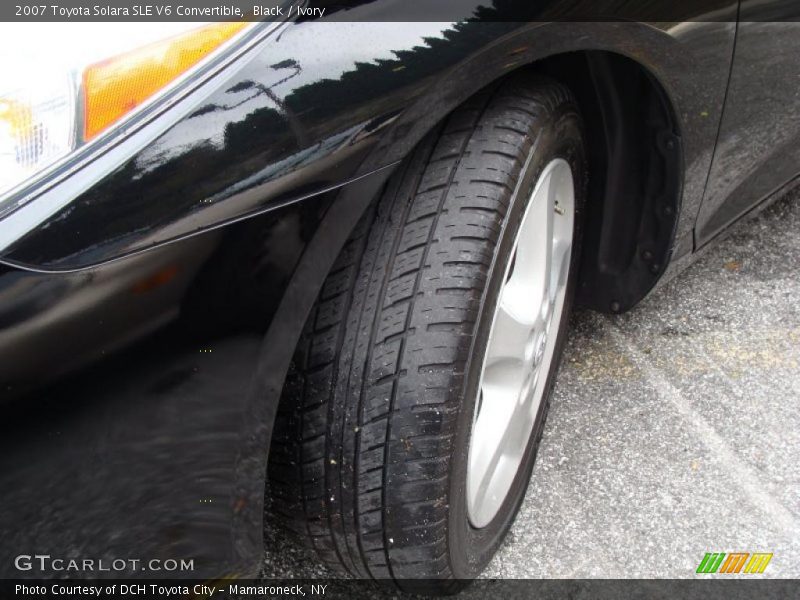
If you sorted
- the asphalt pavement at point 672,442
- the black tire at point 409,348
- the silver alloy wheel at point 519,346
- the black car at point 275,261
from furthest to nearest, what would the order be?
the asphalt pavement at point 672,442
the silver alloy wheel at point 519,346
the black tire at point 409,348
the black car at point 275,261

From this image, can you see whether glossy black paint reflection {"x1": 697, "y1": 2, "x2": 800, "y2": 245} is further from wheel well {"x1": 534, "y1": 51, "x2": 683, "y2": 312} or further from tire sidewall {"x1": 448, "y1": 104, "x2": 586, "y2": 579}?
tire sidewall {"x1": 448, "y1": 104, "x2": 586, "y2": 579}

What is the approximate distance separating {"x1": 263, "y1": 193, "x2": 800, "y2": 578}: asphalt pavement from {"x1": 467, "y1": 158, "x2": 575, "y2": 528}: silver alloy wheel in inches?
8.1

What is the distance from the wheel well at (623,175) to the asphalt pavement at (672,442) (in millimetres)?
287

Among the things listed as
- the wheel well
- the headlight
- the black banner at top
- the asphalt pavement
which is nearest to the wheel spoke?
the asphalt pavement

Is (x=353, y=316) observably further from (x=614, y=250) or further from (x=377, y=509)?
(x=614, y=250)

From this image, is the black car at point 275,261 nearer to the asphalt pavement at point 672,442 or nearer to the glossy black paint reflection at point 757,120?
the glossy black paint reflection at point 757,120

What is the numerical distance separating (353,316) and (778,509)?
47.2 inches

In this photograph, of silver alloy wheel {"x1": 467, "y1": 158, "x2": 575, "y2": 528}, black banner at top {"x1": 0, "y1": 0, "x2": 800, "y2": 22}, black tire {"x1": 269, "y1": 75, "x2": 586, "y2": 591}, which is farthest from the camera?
silver alloy wheel {"x1": 467, "y1": 158, "x2": 575, "y2": 528}

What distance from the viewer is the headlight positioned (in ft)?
3.28

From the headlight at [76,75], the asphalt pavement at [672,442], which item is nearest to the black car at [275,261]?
the headlight at [76,75]

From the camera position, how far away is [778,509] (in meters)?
1.93

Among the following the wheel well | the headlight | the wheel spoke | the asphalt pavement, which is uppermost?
the headlight

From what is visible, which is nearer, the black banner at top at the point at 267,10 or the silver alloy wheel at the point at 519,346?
the black banner at top at the point at 267,10

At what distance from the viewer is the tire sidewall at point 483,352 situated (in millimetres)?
1365
